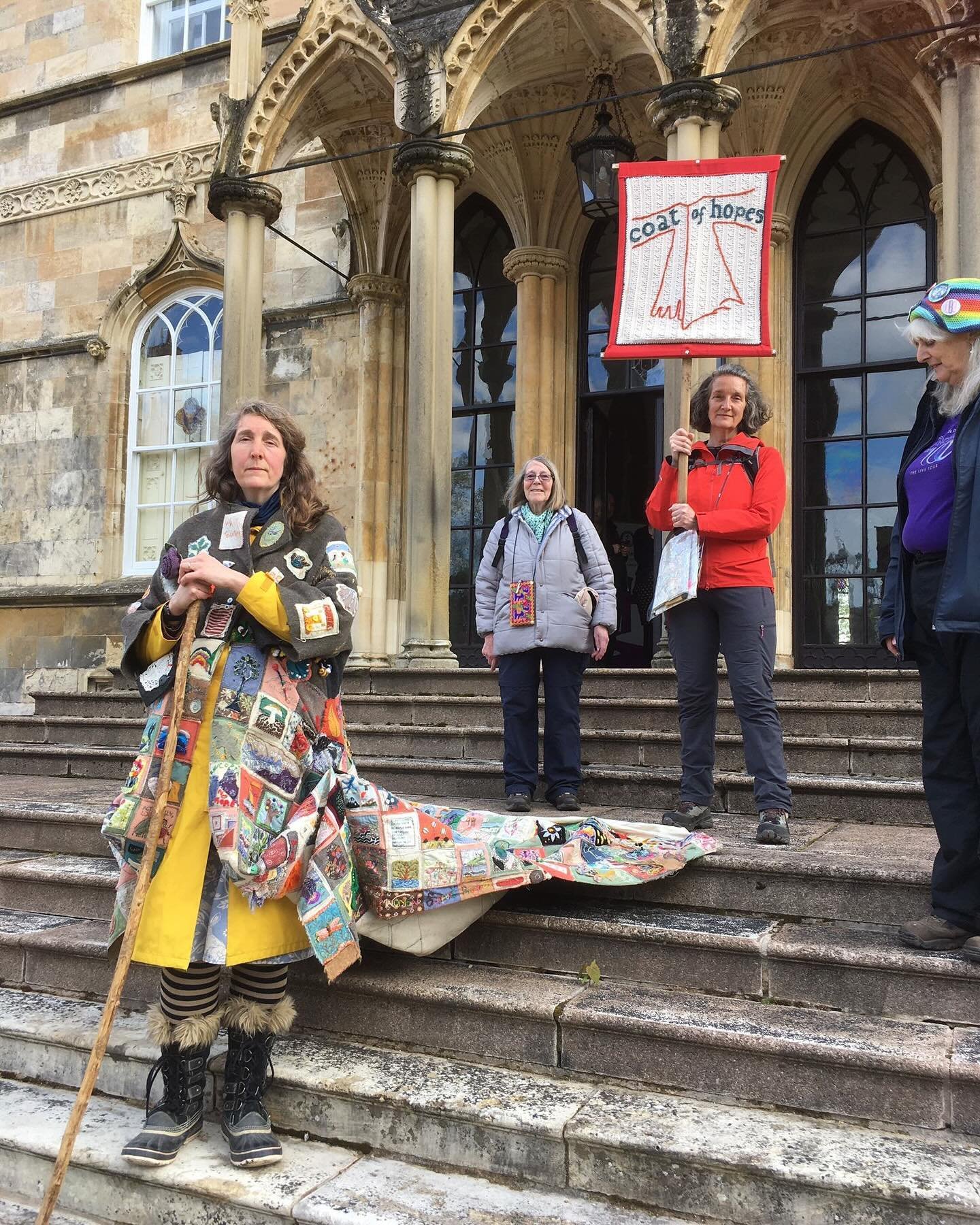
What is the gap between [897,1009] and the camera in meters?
2.96

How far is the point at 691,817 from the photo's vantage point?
168 inches

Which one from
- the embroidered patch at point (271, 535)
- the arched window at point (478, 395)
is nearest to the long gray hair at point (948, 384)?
the embroidered patch at point (271, 535)

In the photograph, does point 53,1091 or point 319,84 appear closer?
point 53,1091

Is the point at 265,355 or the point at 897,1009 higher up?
the point at 265,355

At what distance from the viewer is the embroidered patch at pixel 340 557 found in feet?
9.78

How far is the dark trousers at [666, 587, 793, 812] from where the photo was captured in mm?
4184

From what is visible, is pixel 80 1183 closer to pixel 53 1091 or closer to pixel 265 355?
pixel 53 1091

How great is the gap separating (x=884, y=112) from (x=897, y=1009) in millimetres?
8106

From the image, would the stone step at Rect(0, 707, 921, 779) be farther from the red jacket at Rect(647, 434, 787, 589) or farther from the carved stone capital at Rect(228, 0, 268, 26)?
the carved stone capital at Rect(228, 0, 268, 26)

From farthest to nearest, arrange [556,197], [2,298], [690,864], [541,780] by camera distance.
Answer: [2,298] < [556,197] < [541,780] < [690,864]

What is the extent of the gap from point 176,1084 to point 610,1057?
1160mm

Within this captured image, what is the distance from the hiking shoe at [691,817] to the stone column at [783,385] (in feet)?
15.9

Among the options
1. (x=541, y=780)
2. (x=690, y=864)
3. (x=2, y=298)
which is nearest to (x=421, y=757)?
(x=541, y=780)

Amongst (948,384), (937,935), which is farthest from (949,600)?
(937,935)
